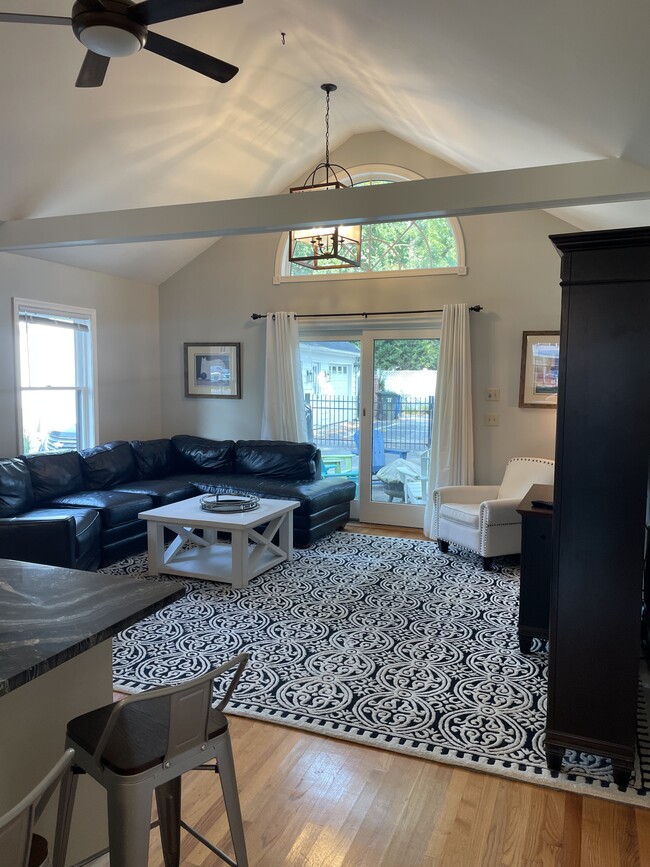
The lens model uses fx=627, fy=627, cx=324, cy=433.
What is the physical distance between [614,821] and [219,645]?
6.64 feet

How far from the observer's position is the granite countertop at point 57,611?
4.39 ft

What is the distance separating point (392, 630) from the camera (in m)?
3.63

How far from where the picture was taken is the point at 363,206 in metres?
3.60

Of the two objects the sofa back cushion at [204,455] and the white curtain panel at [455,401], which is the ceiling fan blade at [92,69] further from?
the sofa back cushion at [204,455]

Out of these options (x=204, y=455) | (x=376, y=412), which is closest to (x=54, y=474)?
(x=204, y=455)

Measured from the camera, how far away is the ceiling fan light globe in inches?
80.4

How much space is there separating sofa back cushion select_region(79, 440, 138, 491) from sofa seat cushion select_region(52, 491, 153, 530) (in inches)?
10.0

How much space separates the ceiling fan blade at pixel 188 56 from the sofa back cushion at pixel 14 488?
331 cm

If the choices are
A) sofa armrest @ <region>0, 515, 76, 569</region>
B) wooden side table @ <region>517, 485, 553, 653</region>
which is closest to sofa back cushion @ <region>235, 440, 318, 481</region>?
sofa armrest @ <region>0, 515, 76, 569</region>

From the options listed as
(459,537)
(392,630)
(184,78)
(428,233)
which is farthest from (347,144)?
(392,630)

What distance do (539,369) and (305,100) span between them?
2957 millimetres

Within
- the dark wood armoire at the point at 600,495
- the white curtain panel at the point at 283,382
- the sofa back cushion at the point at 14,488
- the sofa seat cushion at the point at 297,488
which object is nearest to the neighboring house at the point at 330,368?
the white curtain panel at the point at 283,382

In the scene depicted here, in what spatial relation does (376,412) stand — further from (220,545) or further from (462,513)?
(220,545)

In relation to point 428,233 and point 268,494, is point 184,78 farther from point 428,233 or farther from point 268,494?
point 268,494
